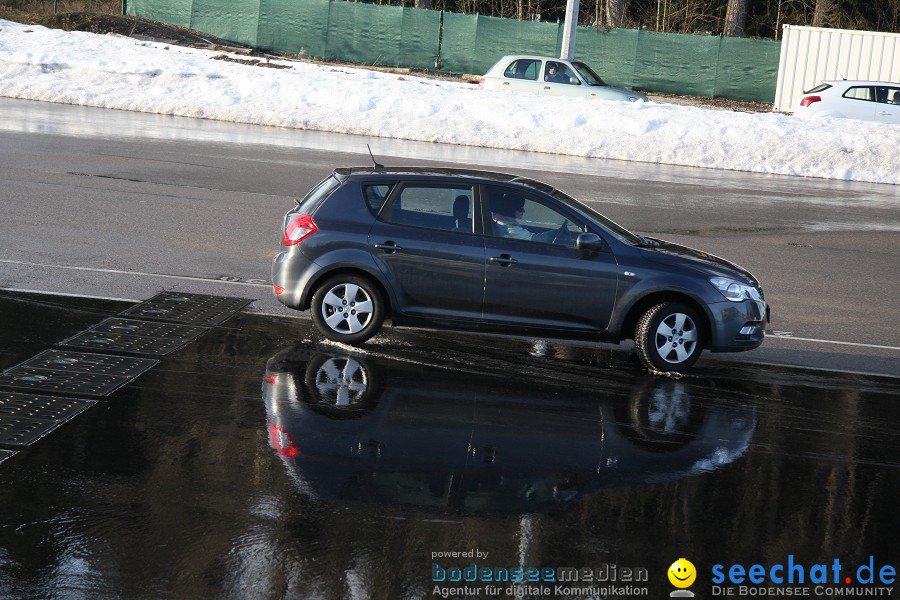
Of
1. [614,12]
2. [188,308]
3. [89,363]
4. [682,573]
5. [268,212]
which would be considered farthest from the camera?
[614,12]

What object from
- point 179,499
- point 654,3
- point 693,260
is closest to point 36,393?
point 179,499

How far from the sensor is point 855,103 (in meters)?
28.7

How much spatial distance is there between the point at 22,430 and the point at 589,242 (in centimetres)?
470

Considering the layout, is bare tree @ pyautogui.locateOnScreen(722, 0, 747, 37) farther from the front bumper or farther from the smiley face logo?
the smiley face logo

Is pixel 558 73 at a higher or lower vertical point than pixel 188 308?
higher

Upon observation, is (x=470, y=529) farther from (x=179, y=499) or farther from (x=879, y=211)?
(x=879, y=211)

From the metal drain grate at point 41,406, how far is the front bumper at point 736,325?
16.6 feet

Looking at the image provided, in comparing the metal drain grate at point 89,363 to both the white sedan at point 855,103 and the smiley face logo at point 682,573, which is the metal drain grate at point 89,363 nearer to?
the smiley face logo at point 682,573

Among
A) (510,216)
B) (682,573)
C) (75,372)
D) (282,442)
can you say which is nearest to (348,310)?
(510,216)

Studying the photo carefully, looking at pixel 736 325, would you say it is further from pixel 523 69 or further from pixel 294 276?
pixel 523 69

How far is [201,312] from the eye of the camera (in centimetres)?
1008

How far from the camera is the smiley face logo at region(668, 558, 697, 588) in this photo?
5.42 meters

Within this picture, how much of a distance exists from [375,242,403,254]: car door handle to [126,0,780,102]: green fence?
30.8m

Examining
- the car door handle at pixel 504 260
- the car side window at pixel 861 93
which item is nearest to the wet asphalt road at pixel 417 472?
the car door handle at pixel 504 260
